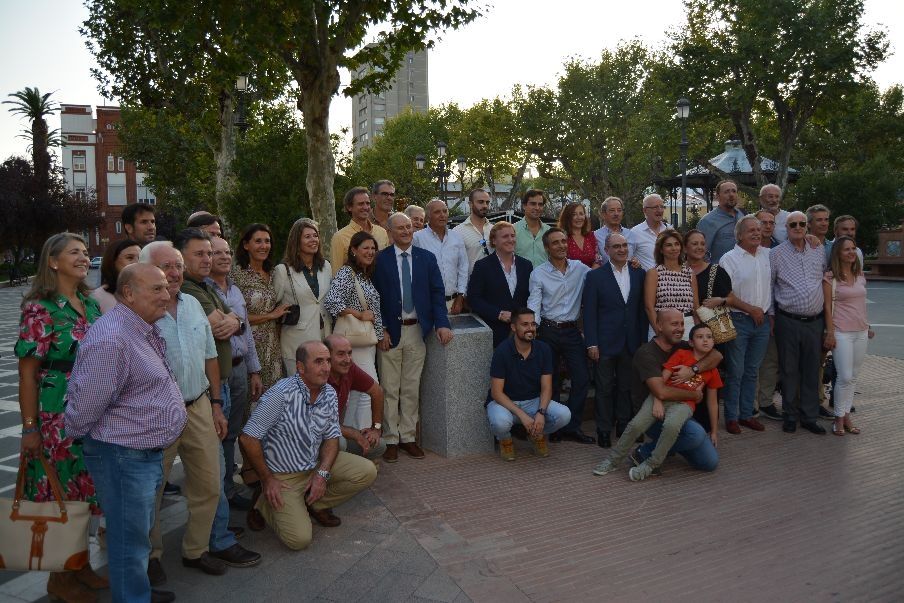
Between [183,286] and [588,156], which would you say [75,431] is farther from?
[588,156]

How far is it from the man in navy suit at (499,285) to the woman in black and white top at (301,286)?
5.18ft

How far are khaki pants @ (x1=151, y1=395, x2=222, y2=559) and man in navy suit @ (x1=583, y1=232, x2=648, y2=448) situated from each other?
12.5 ft

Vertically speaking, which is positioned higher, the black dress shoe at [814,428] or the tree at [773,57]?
the tree at [773,57]

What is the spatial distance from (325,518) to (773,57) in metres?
29.2

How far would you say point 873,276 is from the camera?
3169cm

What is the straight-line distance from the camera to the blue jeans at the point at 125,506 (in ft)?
11.6

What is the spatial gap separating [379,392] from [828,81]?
96.1 feet

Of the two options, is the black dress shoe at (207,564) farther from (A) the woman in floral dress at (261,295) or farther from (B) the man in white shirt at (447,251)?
(B) the man in white shirt at (447,251)

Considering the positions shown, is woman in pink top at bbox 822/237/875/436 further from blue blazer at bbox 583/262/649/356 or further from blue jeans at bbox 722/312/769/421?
blue blazer at bbox 583/262/649/356

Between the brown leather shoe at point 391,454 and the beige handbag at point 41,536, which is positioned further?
the brown leather shoe at point 391,454

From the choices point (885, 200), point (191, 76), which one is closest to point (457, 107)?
point (885, 200)

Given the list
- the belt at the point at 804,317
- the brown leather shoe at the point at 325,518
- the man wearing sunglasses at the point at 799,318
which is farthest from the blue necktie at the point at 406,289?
the belt at the point at 804,317

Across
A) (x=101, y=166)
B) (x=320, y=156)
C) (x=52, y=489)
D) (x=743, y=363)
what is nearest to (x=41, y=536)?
(x=52, y=489)

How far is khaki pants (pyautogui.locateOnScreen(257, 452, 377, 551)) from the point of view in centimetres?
466
